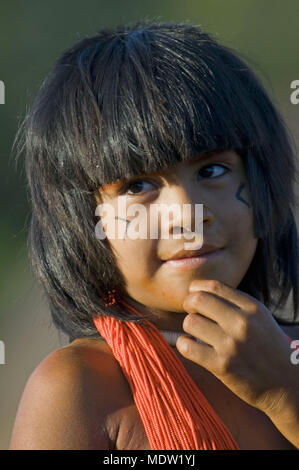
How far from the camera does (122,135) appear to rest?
142cm

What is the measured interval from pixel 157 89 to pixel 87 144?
0.17 m

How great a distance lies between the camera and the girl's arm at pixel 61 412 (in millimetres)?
1354

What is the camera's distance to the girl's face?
4.64ft

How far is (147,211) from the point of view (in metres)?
1.43

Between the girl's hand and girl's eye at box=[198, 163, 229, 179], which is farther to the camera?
girl's eye at box=[198, 163, 229, 179]

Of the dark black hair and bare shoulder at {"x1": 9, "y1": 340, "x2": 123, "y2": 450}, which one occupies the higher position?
the dark black hair

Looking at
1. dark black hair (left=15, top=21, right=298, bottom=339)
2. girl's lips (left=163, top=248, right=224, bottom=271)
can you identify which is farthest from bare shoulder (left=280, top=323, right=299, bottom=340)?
girl's lips (left=163, top=248, right=224, bottom=271)

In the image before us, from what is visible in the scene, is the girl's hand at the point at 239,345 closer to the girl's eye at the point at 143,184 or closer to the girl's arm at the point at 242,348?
the girl's arm at the point at 242,348

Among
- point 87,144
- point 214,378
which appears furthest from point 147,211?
point 214,378

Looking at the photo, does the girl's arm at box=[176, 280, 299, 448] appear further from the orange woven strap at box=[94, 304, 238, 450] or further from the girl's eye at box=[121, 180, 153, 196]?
the girl's eye at box=[121, 180, 153, 196]

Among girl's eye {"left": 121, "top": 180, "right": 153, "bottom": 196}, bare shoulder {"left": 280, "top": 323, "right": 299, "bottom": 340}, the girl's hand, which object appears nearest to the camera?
the girl's hand

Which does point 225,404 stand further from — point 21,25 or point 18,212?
point 21,25

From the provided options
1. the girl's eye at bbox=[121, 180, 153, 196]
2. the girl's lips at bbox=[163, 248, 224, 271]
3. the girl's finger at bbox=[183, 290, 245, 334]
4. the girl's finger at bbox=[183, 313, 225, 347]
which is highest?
the girl's eye at bbox=[121, 180, 153, 196]
